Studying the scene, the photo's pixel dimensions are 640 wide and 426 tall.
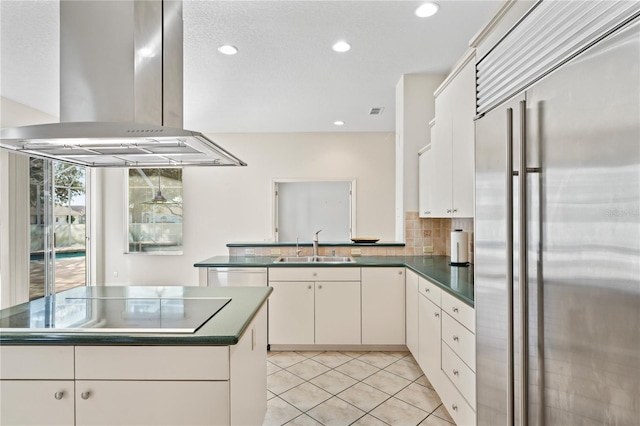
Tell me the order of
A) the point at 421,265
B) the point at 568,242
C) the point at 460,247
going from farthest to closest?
the point at 421,265
the point at 460,247
the point at 568,242

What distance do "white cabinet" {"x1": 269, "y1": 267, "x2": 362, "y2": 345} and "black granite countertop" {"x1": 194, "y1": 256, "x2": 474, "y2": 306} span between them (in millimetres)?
98

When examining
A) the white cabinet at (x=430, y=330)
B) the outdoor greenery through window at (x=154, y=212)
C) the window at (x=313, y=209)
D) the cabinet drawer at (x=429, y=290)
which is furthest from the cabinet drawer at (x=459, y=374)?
the outdoor greenery through window at (x=154, y=212)

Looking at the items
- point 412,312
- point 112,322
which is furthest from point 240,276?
point 112,322

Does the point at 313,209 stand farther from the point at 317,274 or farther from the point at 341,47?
the point at 341,47

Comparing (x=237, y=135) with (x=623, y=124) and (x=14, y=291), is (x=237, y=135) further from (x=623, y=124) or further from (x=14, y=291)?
(x=623, y=124)

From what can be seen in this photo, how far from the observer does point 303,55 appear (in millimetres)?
Result: 3230

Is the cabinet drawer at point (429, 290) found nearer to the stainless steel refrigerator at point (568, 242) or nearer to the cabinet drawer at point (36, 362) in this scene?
the stainless steel refrigerator at point (568, 242)

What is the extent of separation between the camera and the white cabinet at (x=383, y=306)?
3.28 meters

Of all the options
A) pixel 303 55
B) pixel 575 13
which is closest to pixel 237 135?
pixel 303 55

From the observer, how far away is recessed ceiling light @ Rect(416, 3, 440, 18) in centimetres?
246

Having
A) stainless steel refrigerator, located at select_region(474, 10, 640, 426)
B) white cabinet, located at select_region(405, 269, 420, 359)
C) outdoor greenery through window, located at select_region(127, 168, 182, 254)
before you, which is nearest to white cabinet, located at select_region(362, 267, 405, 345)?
white cabinet, located at select_region(405, 269, 420, 359)

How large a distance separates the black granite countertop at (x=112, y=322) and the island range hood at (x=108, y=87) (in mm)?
780

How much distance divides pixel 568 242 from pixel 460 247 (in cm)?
222

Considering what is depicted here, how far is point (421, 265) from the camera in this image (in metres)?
3.05
